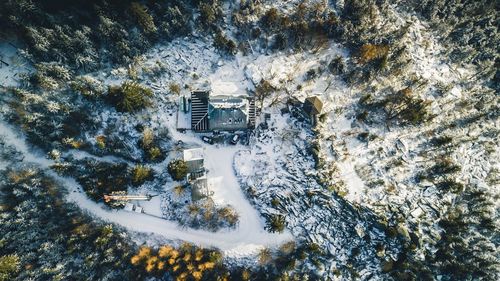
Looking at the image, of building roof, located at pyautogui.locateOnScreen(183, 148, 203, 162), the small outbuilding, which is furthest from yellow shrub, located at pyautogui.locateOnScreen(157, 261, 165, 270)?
building roof, located at pyautogui.locateOnScreen(183, 148, 203, 162)

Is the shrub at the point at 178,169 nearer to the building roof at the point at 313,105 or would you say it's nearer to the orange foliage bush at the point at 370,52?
the building roof at the point at 313,105

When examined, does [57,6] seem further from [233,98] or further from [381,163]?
[381,163]

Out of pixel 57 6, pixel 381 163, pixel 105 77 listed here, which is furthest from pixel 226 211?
pixel 57 6

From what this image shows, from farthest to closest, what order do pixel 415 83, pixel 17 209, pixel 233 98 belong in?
pixel 415 83, pixel 233 98, pixel 17 209

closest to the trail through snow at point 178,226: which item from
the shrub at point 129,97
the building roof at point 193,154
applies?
the building roof at point 193,154

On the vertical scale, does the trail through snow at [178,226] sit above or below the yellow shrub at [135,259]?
above
